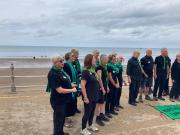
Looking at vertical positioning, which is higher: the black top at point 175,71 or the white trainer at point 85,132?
the black top at point 175,71

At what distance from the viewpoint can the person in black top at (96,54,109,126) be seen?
19.6 feet

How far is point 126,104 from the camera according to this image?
7.98 metres

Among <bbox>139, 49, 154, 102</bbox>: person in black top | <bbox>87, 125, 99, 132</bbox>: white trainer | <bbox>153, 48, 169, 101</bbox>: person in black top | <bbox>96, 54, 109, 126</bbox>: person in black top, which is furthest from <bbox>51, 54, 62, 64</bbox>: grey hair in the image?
<bbox>153, 48, 169, 101</bbox>: person in black top

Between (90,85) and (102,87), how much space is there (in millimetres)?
724

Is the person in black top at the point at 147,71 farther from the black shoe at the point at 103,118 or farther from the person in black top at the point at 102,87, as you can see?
the person in black top at the point at 102,87

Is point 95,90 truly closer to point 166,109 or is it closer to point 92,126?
point 92,126

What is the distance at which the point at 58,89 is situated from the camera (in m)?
4.60

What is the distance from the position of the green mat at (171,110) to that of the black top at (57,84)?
325 cm

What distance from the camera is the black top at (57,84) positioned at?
4.59 m

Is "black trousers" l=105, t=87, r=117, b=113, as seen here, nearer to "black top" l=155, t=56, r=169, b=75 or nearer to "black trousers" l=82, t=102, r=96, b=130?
"black trousers" l=82, t=102, r=96, b=130

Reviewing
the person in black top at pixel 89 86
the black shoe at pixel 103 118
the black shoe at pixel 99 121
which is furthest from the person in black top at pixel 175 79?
the person in black top at pixel 89 86

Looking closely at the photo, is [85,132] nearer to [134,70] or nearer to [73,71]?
[73,71]

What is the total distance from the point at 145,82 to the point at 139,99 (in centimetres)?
56

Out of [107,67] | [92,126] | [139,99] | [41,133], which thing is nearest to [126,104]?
[139,99]
